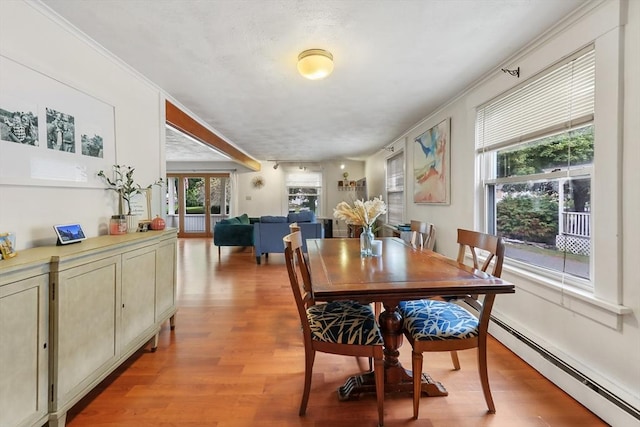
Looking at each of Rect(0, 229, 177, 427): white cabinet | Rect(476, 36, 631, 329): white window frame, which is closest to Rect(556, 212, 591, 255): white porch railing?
Rect(476, 36, 631, 329): white window frame

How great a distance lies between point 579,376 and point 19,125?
11.3 ft

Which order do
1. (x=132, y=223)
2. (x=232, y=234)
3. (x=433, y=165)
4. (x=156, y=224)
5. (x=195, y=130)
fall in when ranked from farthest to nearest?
(x=232, y=234) < (x=195, y=130) < (x=433, y=165) < (x=156, y=224) < (x=132, y=223)

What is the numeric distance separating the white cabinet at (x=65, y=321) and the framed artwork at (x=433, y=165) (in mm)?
3149

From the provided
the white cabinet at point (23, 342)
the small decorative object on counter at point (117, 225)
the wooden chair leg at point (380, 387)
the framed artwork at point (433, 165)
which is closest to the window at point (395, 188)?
the framed artwork at point (433, 165)

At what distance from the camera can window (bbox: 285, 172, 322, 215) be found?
349 inches

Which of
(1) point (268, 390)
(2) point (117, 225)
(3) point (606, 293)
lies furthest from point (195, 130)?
(3) point (606, 293)

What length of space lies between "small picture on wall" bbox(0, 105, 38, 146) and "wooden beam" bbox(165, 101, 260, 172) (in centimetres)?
161

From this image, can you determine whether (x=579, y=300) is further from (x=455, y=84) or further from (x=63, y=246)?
(x=63, y=246)

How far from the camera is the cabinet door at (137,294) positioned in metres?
1.94

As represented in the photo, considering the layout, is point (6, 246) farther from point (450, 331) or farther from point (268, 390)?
point (450, 331)

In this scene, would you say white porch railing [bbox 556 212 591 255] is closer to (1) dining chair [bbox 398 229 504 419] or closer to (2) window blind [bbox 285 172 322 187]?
(1) dining chair [bbox 398 229 504 419]

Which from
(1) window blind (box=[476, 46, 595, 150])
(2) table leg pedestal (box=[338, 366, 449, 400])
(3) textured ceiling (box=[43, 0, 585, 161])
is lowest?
(2) table leg pedestal (box=[338, 366, 449, 400])

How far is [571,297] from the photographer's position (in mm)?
1804

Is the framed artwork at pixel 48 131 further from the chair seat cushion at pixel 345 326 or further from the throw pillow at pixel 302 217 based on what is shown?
the throw pillow at pixel 302 217
